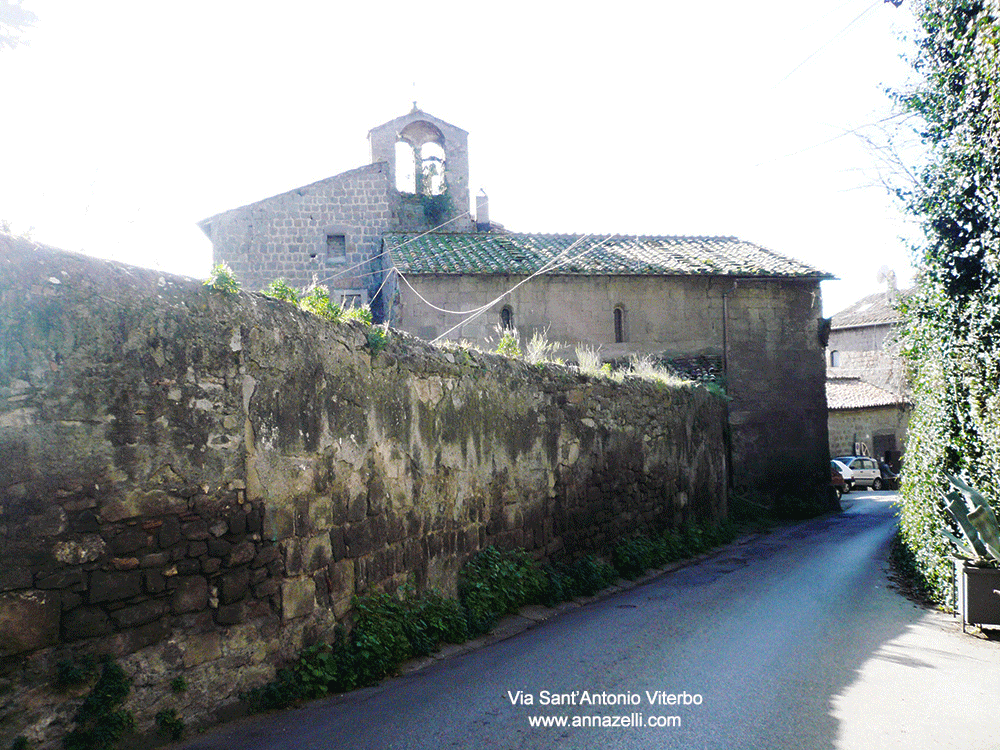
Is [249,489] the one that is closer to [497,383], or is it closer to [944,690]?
[497,383]

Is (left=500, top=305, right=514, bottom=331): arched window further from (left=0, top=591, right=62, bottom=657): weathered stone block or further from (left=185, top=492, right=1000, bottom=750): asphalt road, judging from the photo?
(left=0, top=591, right=62, bottom=657): weathered stone block

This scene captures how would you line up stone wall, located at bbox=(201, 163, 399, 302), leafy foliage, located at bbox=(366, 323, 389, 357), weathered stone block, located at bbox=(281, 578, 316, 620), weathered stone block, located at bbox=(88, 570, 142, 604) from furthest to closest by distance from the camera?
1. stone wall, located at bbox=(201, 163, 399, 302)
2. leafy foliage, located at bbox=(366, 323, 389, 357)
3. weathered stone block, located at bbox=(281, 578, 316, 620)
4. weathered stone block, located at bbox=(88, 570, 142, 604)

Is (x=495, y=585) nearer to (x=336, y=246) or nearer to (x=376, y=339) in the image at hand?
(x=376, y=339)

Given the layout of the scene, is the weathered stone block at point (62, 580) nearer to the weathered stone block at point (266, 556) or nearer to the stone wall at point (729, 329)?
the weathered stone block at point (266, 556)

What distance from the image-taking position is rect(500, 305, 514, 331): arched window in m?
20.1

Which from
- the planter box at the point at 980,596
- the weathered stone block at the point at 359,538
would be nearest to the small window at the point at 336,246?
the weathered stone block at the point at 359,538

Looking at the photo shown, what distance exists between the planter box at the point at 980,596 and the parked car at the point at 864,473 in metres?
28.2

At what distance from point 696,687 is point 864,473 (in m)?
31.5

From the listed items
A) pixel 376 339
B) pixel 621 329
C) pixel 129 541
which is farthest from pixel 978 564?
pixel 621 329

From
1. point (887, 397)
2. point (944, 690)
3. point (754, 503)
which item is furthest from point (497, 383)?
point (887, 397)

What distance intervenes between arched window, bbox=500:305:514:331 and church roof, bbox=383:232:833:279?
0.97 metres

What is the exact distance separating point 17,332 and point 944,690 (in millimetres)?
6736

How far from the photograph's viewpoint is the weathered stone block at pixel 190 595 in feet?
16.1

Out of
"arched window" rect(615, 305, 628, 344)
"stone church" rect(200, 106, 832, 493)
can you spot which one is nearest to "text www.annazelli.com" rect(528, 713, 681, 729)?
"stone church" rect(200, 106, 832, 493)
